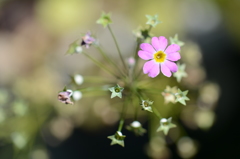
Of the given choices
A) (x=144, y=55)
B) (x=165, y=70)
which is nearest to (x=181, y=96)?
(x=165, y=70)

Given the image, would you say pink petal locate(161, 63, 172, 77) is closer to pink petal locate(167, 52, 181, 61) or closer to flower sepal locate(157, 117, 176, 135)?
pink petal locate(167, 52, 181, 61)

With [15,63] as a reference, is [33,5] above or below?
above

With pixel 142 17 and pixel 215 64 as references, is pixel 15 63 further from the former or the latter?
pixel 215 64

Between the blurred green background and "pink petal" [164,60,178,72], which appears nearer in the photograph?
"pink petal" [164,60,178,72]

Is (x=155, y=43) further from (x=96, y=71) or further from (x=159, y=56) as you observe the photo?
(x=96, y=71)

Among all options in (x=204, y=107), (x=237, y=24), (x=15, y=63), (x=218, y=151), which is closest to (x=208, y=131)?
(x=218, y=151)

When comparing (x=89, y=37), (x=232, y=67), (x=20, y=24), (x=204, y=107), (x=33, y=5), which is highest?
(x=33, y=5)

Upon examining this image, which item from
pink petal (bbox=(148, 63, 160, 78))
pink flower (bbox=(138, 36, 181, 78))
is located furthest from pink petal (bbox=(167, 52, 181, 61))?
pink petal (bbox=(148, 63, 160, 78))
